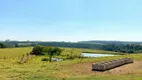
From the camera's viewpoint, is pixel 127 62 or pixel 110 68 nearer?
pixel 110 68

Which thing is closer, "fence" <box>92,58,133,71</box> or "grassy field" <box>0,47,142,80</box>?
"grassy field" <box>0,47,142,80</box>

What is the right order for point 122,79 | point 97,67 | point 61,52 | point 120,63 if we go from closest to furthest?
point 122,79
point 97,67
point 120,63
point 61,52

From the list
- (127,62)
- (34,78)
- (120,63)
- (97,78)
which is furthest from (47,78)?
(127,62)

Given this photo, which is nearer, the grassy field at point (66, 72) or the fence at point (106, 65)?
the grassy field at point (66, 72)

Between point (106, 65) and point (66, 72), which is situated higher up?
point (106, 65)

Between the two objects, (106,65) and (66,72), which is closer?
(66,72)

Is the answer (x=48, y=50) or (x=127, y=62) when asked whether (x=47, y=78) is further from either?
(x=48, y=50)

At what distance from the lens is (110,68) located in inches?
959

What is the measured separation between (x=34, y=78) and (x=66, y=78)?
8.74 ft

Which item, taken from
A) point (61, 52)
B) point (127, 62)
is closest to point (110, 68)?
point (127, 62)

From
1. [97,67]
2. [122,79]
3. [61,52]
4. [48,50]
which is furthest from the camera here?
[61,52]

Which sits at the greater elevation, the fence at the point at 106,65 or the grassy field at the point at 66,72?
the fence at the point at 106,65

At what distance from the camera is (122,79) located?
58.8ft

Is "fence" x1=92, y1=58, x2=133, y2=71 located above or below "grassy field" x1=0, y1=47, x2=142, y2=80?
above
